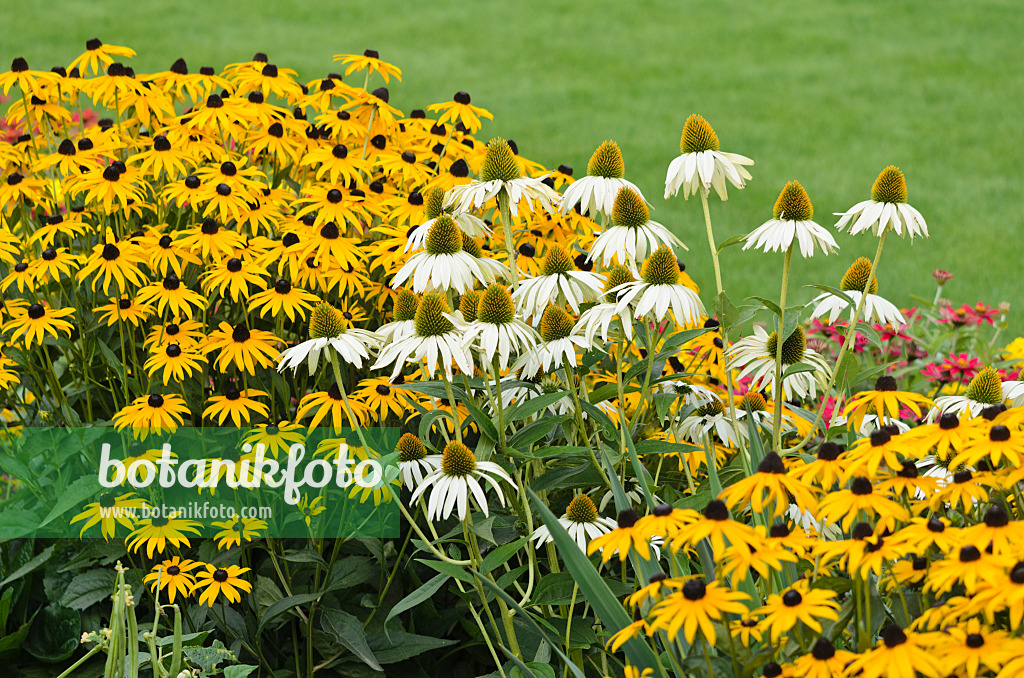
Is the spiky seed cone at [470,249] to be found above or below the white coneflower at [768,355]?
above

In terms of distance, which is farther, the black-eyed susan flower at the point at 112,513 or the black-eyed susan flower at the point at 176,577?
the black-eyed susan flower at the point at 112,513

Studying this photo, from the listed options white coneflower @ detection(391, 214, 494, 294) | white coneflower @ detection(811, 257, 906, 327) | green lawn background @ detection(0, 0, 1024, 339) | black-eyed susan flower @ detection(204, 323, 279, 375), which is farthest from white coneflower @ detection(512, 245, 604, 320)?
green lawn background @ detection(0, 0, 1024, 339)

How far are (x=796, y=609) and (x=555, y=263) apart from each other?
2.96 feet

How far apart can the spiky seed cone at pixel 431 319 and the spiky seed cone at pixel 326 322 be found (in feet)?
0.65

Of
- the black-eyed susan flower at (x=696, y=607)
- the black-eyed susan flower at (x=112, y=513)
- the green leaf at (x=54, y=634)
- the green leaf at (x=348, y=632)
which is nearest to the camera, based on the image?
the black-eyed susan flower at (x=696, y=607)

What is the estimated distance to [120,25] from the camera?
946 cm

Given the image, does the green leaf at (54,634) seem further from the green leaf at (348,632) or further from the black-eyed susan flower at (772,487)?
the black-eyed susan flower at (772,487)

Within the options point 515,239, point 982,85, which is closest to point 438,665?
point 515,239

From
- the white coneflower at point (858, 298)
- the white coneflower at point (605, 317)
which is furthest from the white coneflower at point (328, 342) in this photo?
the white coneflower at point (858, 298)

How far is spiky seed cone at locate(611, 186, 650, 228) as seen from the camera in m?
2.03

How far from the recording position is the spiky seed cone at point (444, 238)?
2043mm

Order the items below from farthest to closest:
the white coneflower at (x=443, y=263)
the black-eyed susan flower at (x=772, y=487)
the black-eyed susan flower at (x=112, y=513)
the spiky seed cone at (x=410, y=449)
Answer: the black-eyed susan flower at (x=112, y=513) → the spiky seed cone at (x=410, y=449) → the white coneflower at (x=443, y=263) → the black-eyed susan flower at (x=772, y=487)

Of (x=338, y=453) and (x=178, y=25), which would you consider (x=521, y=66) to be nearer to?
(x=178, y=25)

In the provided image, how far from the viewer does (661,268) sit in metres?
1.94
